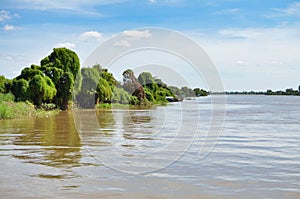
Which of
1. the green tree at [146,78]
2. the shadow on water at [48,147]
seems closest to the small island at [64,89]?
the green tree at [146,78]

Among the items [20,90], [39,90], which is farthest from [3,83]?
[39,90]

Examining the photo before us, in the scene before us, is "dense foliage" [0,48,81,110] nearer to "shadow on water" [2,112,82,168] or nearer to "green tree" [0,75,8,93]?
"green tree" [0,75,8,93]

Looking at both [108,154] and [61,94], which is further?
[61,94]

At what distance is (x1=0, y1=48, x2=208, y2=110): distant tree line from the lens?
29953 millimetres

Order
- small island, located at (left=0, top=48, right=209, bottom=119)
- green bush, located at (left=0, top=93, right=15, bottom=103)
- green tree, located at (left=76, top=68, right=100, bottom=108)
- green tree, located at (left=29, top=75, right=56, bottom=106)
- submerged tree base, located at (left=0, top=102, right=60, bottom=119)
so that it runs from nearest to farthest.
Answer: submerged tree base, located at (left=0, top=102, right=60, bottom=119) < green bush, located at (left=0, top=93, right=15, bottom=103) < small island, located at (left=0, top=48, right=209, bottom=119) < green tree, located at (left=29, top=75, right=56, bottom=106) < green tree, located at (left=76, top=68, right=100, bottom=108)

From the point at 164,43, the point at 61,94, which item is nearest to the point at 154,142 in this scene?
the point at 164,43

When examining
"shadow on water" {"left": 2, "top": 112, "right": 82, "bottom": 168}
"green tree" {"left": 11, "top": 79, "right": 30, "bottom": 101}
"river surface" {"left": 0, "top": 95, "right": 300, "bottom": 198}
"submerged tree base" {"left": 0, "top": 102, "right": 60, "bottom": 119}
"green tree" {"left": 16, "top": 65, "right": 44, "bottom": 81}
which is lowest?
"river surface" {"left": 0, "top": 95, "right": 300, "bottom": 198}

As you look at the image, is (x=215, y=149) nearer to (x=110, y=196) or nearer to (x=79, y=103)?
(x=110, y=196)

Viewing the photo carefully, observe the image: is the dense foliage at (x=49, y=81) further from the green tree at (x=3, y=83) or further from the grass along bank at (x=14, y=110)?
the grass along bank at (x=14, y=110)

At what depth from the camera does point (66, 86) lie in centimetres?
3444

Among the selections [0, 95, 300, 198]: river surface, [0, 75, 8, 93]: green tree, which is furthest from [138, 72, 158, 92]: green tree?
[0, 75, 8, 93]: green tree

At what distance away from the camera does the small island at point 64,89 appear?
2699 cm

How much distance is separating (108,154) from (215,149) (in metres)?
3.54

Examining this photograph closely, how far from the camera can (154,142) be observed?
14.2 meters
